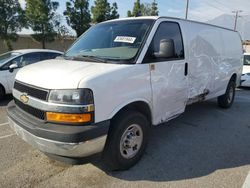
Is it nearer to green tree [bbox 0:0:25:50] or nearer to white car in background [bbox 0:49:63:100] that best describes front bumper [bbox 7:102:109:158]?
white car in background [bbox 0:49:63:100]

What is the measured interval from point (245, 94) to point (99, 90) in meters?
8.31

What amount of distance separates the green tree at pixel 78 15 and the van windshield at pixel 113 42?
2111 centimetres

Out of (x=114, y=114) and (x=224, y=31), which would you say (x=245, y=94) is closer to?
(x=224, y=31)

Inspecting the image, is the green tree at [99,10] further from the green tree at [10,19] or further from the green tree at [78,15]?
the green tree at [10,19]

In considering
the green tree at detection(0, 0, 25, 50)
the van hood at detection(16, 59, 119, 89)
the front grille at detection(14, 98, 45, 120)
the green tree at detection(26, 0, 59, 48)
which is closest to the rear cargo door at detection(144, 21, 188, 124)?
the van hood at detection(16, 59, 119, 89)

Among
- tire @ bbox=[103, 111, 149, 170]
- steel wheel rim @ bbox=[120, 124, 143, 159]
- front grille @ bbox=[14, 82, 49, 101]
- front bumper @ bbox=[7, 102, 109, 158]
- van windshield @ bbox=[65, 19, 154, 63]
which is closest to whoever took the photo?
front bumper @ bbox=[7, 102, 109, 158]

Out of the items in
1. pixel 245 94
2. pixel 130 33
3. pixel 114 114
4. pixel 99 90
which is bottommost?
pixel 245 94

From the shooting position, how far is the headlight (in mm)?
2723

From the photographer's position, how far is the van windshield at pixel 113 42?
3512mm

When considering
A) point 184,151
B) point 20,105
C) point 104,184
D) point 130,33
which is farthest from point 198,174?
point 20,105

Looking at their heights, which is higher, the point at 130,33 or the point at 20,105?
the point at 130,33

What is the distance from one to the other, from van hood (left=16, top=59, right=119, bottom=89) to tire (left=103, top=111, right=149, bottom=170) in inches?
27.1

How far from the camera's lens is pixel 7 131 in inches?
189

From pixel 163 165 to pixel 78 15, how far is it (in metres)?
23.0
